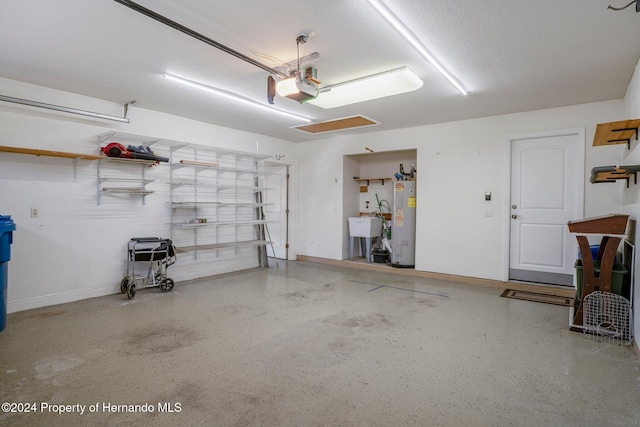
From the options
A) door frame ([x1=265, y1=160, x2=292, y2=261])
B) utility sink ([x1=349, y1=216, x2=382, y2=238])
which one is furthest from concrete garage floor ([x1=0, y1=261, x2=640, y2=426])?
door frame ([x1=265, y1=160, x2=292, y2=261])

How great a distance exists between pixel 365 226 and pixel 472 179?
217cm

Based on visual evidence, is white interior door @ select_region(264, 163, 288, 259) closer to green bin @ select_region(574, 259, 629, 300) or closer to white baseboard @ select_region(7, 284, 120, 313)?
white baseboard @ select_region(7, 284, 120, 313)

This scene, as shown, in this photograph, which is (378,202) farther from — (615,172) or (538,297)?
(615,172)

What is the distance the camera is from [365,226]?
6.53m

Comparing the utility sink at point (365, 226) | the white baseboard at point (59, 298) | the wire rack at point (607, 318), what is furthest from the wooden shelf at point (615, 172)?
the white baseboard at point (59, 298)

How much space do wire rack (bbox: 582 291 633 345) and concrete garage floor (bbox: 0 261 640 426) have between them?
0.74 feet

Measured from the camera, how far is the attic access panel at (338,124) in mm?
5215

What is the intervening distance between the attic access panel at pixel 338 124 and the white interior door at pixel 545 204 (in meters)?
2.28

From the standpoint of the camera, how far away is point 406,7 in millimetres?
2303

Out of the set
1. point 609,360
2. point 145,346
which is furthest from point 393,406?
point 145,346

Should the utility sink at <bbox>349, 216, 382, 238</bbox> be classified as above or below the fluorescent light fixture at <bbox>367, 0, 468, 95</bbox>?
below

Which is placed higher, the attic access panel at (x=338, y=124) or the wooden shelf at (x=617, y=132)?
the attic access panel at (x=338, y=124)

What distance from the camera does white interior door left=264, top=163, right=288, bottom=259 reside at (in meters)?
7.39

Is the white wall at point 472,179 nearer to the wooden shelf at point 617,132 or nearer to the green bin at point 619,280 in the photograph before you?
the wooden shelf at point 617,132
